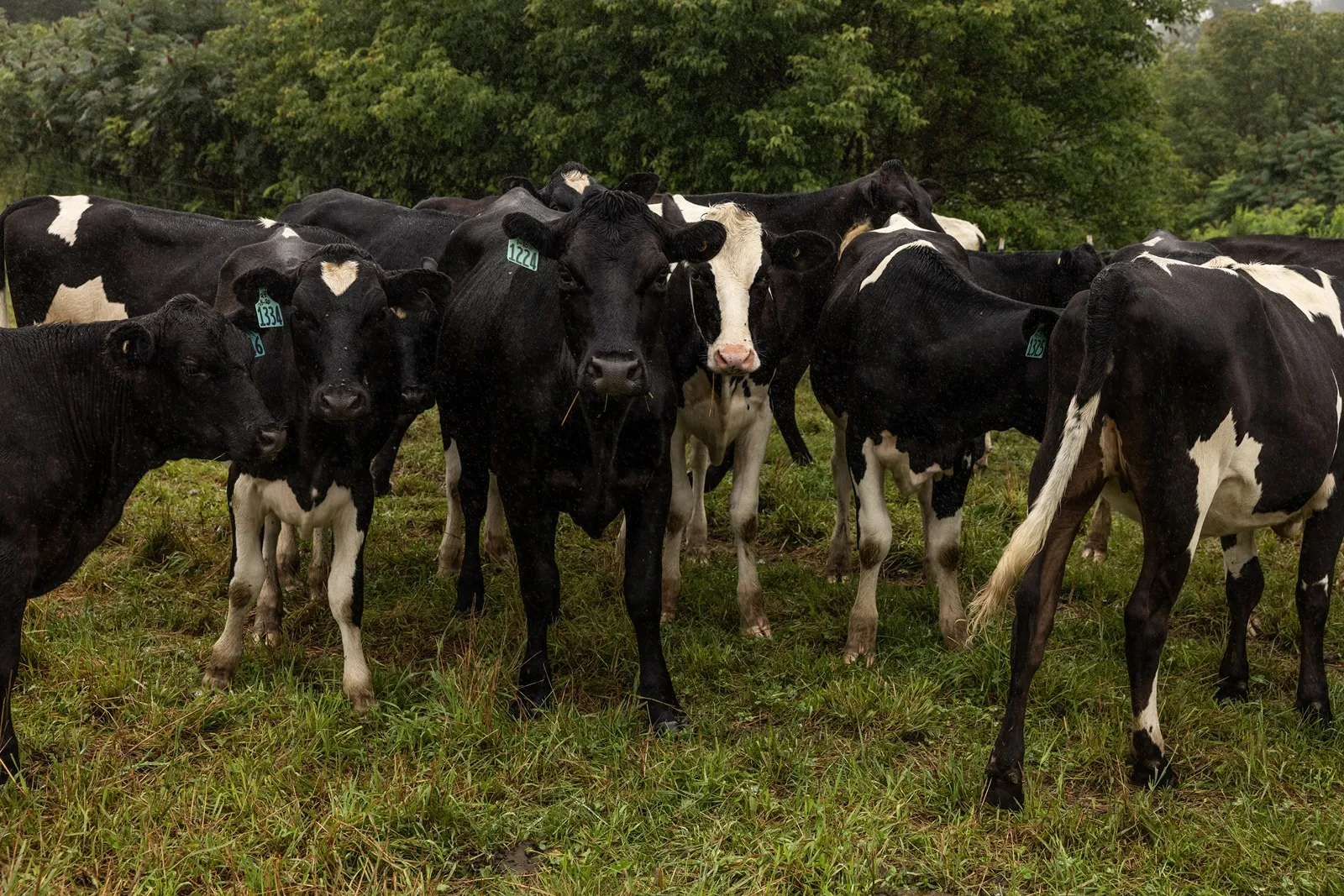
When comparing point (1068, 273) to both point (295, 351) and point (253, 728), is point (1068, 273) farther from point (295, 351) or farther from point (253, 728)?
point (253, 728)

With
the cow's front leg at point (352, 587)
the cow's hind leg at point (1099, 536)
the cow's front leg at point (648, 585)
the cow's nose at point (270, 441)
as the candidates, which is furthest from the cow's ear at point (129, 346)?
the cow's hind leg at point (1099, 536)

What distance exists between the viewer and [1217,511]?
4.90 m

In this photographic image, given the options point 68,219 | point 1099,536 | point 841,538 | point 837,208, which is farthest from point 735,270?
point 68,219

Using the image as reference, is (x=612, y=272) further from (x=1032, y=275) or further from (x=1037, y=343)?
(x=1032, y=275)

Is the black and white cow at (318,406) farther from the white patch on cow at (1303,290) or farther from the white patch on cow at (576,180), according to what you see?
the white patch on cow at (1303,290)

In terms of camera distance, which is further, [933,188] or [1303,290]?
[933,188]

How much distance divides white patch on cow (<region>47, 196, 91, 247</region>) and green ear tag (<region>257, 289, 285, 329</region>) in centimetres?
308

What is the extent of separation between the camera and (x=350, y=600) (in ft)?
17.7

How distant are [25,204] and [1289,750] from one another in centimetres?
777

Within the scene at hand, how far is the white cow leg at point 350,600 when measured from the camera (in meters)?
5.28

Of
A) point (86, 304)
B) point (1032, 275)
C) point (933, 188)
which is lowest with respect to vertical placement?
point (86, 304)

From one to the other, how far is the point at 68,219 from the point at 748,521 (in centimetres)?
472

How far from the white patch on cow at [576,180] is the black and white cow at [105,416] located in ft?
10.9

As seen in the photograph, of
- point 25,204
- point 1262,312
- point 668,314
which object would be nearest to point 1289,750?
point 1262,312
